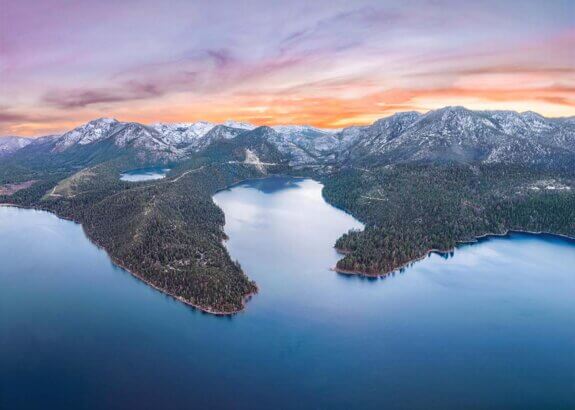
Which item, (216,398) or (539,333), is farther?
(539,333)

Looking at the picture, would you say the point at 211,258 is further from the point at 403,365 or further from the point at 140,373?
the point at 403,365

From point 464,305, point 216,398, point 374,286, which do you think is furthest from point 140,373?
point 464,305

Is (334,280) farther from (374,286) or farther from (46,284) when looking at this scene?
(46,284)

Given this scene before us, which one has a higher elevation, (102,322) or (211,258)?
(211,258)

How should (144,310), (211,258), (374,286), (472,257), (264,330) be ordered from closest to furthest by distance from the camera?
(264,330) < (144,310) < (374,286) < (211,258) < (472,257)

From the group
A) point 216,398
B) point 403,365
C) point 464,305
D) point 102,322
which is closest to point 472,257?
point 464,305

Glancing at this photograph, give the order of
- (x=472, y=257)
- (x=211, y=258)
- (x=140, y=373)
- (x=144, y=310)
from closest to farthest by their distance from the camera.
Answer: (x=140, y=373), (x=144, y=310), (x=211, y=258), (x=472, y=257)

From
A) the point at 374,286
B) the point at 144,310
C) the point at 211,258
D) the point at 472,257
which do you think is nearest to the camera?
the point at 144,310
